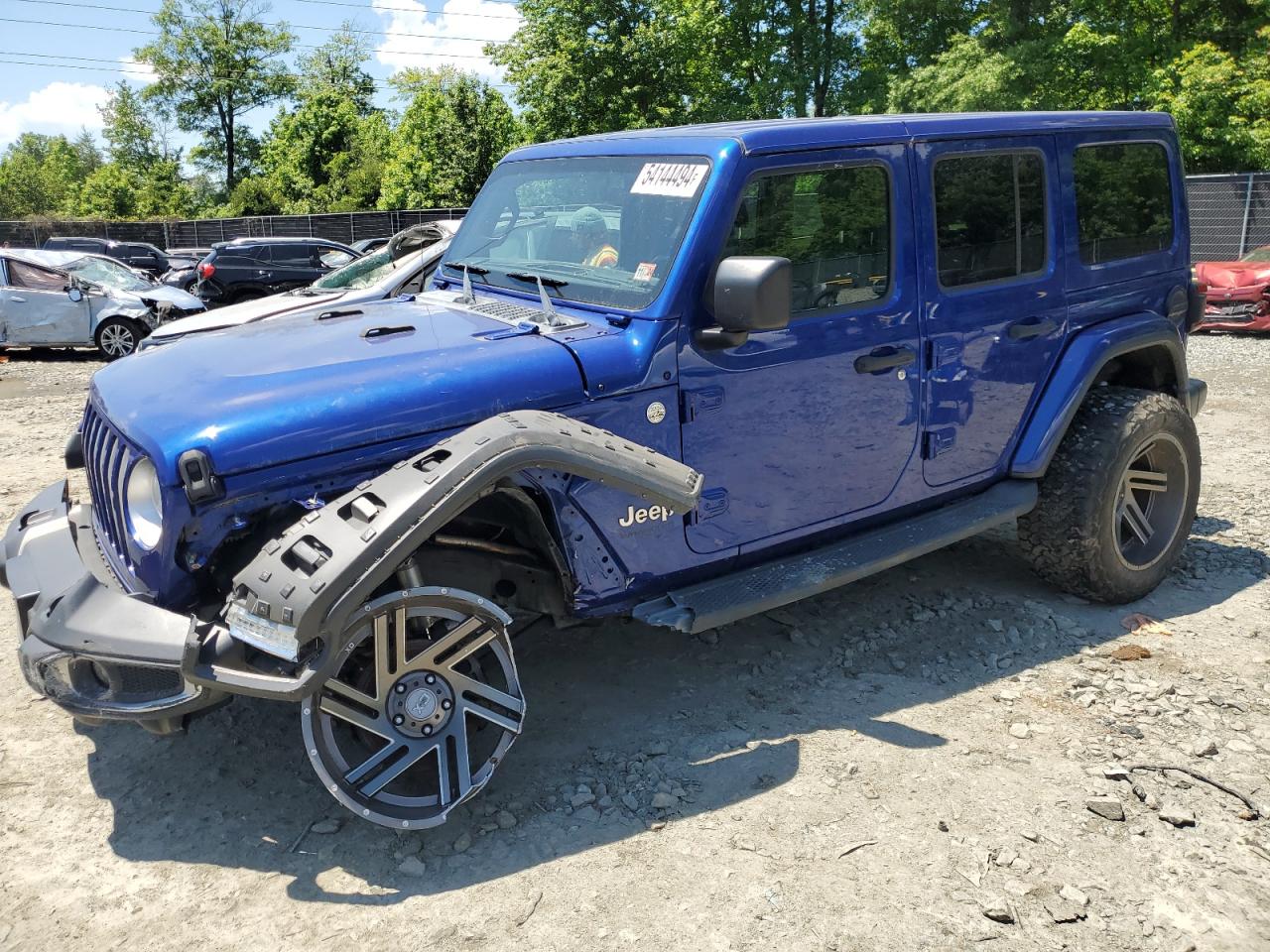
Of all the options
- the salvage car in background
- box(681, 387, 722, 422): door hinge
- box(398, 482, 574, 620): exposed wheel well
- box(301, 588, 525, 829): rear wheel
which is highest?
the salvage car in background

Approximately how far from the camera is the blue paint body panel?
3.08 metres

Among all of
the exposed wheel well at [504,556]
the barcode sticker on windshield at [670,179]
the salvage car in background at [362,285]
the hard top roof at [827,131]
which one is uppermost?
the hard top roof at [827,131]

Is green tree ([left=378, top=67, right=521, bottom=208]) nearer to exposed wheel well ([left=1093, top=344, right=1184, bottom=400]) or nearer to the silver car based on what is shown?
the silver car

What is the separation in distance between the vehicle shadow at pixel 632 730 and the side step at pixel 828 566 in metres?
0.48

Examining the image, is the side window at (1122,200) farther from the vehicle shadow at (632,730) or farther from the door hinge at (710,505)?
the door hinge at (710,505)

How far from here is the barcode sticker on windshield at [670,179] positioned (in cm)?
374

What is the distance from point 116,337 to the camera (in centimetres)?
1413

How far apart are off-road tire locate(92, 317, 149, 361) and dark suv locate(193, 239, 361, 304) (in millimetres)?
4530

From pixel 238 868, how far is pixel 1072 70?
88.7 ft

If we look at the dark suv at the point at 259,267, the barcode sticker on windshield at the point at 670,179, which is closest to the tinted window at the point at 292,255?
the dark suv at the point at 259,267

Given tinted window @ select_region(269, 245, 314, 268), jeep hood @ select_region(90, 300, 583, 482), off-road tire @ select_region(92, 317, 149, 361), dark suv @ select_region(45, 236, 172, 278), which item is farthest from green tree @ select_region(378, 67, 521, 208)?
jeep hood @ select_region(90, 300, 583, 482)

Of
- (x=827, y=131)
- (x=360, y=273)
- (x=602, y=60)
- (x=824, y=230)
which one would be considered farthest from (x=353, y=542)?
(x=602, y=60)

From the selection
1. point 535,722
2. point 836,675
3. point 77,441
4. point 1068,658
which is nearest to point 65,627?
point 77,441

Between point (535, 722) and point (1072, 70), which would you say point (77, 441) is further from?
point (1072, 70)
